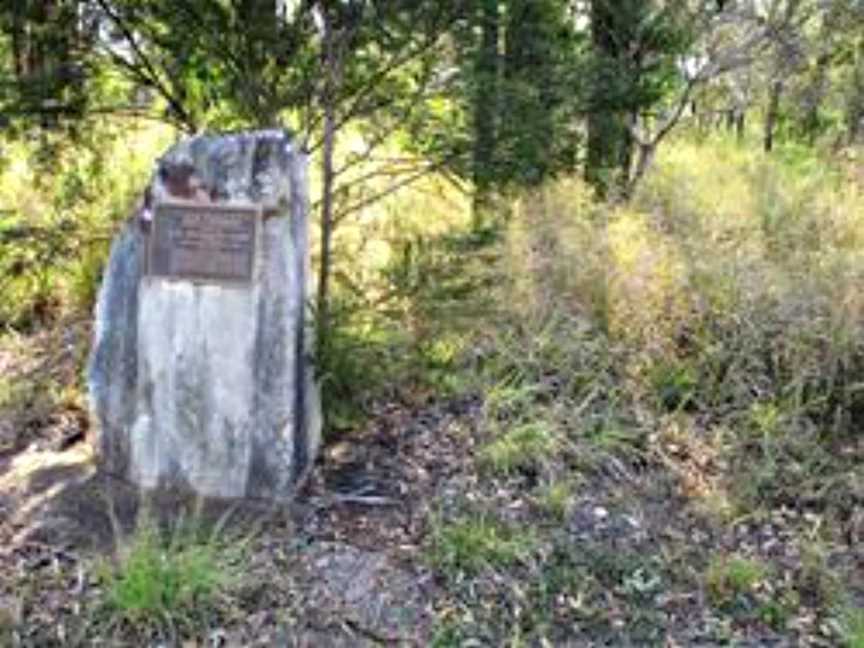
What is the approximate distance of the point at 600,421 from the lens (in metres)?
4.30

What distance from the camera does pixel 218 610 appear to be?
10.5 ft

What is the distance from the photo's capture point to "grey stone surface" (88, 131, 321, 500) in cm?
363

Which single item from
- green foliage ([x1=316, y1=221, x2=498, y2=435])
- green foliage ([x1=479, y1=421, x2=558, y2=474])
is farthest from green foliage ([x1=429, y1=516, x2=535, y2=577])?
green foliage ([x1=316, y1=221, x2=498, y2=435])

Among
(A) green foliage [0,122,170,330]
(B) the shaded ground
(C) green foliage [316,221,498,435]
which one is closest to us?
(B) the shaded ground

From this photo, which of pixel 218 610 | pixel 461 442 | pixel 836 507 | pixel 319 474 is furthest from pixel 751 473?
pixel 218 610

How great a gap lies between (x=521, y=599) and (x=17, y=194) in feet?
12.1

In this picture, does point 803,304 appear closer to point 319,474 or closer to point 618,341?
point 618,341

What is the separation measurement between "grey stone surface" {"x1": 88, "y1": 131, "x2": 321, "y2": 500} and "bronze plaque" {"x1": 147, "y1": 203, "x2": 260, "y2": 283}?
1.2 inches

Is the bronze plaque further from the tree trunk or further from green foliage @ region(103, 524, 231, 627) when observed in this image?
the tree trunk

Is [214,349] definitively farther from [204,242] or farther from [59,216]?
[59,216]

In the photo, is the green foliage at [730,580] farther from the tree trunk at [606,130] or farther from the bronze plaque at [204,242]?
the tree trunk at [606,130]

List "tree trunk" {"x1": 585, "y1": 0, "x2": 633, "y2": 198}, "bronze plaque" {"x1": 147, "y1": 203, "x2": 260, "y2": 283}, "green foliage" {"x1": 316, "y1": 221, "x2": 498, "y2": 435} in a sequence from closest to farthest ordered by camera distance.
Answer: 1. "bronze plaque" {"x1": 147, "y1": 203, "x2": 260, "y2": 283}
2. "green foliage" {"x1": 316, "y1": 221, "x2": 498, "y2": 435}
3. "tree trunk" {"x1": 585, "y1": 0, "x2": 633, "y2": 198}

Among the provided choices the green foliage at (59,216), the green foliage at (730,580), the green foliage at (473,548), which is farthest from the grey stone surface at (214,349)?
the green foliage at (730,580)

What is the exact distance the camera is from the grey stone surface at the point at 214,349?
3.63 m
